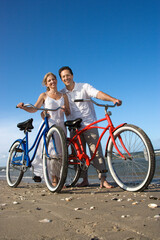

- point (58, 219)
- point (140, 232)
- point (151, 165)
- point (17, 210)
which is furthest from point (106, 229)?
point (151, 165)

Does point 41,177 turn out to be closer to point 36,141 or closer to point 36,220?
point 36,141

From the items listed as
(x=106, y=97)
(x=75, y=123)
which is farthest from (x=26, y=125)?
(x=106, y=97)

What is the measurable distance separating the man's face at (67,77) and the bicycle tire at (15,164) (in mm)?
1873

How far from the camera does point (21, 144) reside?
16.5 feet

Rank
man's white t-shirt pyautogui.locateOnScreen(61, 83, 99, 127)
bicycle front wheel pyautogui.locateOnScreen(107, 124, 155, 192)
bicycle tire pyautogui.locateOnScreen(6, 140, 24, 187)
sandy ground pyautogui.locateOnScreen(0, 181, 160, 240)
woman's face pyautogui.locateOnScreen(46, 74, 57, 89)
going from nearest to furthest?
sandy ground pyautogui.locateOnScreen(0, 181, 160, 240)
bicycle front wheel pyautogui.locateOnScreen(107, 124, 155, 192)
man's white t-shirt pyautogui.locateOnScreen(61, 83, 99, 127)
woman's face pyautogui.locateOnScreen(46, 74, 57, 89)
bicycle tire pyautogui.locateOnScreen(6, 140, 24, 187)

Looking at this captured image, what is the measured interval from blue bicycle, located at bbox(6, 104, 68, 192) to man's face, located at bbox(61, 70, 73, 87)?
858mm

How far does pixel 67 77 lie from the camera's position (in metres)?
4.61

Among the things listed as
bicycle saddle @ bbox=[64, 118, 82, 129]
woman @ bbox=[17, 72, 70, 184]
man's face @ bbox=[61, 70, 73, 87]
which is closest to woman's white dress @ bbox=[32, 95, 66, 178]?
Answer: woman @ bbox=[17, 72, 70, 184]

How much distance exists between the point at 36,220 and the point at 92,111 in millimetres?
2936

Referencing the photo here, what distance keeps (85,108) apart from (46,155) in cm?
128

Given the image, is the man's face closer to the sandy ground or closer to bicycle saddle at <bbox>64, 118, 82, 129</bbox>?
bicycle saddle at <bbox>64, 118, 82, 129</bbox>

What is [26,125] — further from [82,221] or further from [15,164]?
[82,221]

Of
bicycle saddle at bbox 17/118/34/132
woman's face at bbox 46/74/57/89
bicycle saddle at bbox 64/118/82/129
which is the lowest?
bicycle saddle at bbox 64/118/82/129

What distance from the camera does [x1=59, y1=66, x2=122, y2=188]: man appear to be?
4.22 m
